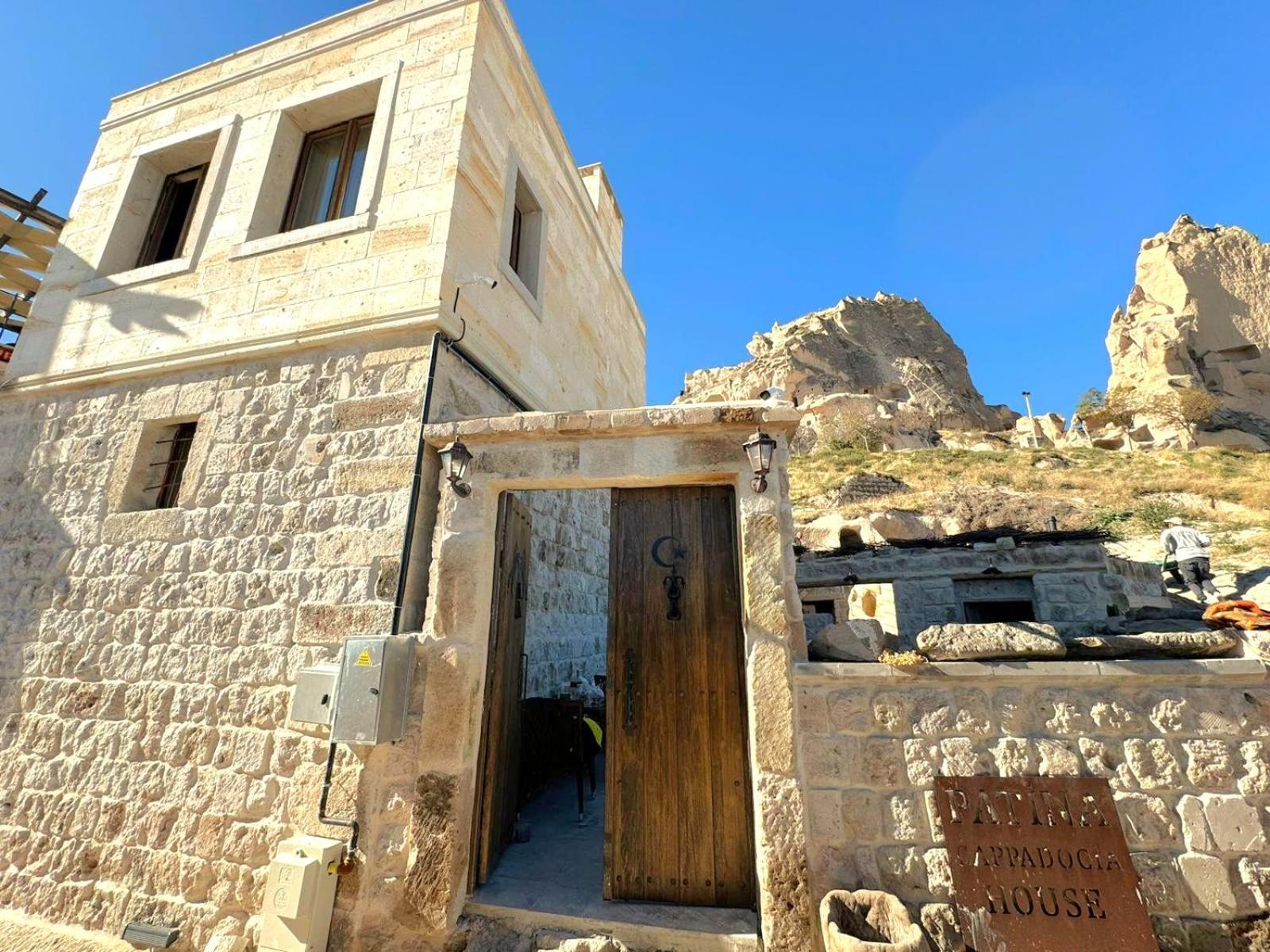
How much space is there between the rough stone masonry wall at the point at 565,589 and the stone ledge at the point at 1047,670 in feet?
9.13

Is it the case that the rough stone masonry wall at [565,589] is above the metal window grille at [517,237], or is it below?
below

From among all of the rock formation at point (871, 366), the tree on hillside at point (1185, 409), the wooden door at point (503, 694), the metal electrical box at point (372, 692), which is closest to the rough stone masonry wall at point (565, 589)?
the wooden door at point (503, 694)

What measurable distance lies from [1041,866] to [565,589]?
456 cm

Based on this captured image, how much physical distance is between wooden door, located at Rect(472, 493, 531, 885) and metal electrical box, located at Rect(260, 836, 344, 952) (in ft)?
2.70

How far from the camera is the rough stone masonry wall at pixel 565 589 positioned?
217 inches

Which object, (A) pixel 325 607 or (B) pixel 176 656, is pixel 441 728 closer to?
(A) pixel 325 607

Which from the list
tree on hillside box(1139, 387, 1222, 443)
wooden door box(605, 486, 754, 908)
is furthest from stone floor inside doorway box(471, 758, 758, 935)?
tree on hillside box(1139, 387, 1222, 443)

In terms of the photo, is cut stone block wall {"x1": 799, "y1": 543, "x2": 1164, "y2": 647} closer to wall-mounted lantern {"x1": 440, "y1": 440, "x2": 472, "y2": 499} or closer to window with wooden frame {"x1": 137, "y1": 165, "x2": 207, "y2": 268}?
wall-mounted lantern {"x1": 440, "y1": 440, "x2": 472, "y2": 499}

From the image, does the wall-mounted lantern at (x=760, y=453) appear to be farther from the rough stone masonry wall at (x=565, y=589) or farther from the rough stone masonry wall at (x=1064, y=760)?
the rough stone masonry wall at (x=565, y=589)

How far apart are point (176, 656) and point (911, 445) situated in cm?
3166

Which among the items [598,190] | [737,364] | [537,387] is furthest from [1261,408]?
[537,387]

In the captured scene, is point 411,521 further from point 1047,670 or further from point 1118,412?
point 1118,412

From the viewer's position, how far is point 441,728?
3.32 meters

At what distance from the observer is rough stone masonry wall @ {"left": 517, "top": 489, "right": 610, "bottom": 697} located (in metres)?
5.50
